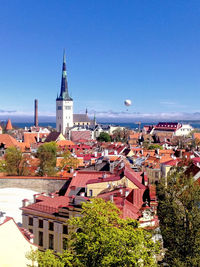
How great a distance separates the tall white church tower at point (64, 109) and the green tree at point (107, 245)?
6226 inches

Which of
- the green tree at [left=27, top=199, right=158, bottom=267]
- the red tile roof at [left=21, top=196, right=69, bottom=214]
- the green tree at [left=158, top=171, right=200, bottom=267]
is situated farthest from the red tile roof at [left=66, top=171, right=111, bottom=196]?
the green tree at [left=27, top=199, right=158, bottom=267]

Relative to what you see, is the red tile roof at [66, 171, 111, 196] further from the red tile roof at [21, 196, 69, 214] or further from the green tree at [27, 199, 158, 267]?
the green tree at [27, 199, 158, 267]

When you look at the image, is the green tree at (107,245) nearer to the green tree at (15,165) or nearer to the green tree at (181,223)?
the green tree at (181,223)

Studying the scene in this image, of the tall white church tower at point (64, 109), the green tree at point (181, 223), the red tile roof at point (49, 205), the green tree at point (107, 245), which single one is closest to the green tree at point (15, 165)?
the red tile roof at point (49, 205)

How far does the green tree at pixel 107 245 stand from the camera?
12672mm

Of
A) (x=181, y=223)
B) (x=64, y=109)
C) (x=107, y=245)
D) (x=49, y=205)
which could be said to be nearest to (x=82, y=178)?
(x=49, y=205)

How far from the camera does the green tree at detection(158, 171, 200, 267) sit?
1606 cm

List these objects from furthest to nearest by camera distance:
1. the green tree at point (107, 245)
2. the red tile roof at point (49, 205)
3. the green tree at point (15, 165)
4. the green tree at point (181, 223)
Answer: the green tree at point (15, 165)
the red tile roof at point (49, 205)
the green tree at point (181, 223)
the green tree at point (107, 245)

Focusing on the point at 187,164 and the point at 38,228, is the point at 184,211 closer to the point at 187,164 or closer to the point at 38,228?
the point at 38,228

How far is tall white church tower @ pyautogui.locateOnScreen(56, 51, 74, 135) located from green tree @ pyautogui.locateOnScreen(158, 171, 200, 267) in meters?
154

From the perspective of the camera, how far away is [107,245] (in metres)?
13.0

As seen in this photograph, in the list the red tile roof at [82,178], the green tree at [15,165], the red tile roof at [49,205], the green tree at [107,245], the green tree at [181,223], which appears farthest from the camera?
the green tree at [15,165]

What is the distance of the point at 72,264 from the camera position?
13.6 meters

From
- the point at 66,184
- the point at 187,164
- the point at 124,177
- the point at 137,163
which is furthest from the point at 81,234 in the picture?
Result: the point at 137,163
